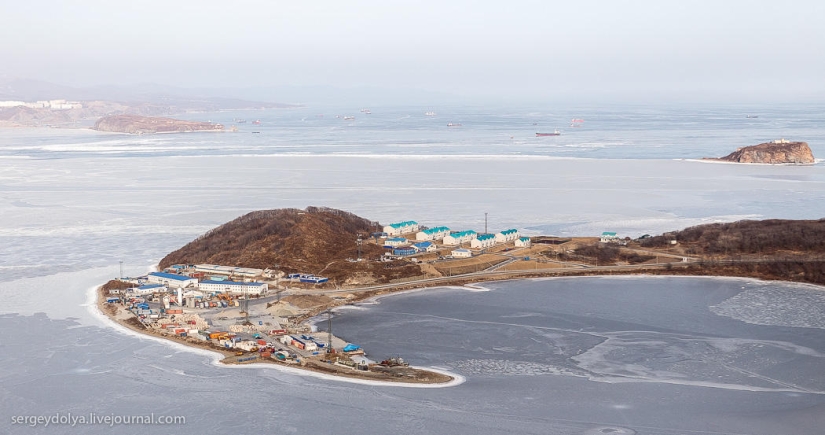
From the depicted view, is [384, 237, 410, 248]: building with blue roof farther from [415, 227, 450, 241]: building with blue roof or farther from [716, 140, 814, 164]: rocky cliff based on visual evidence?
[716, 140, 814, 164]: rocky cliff

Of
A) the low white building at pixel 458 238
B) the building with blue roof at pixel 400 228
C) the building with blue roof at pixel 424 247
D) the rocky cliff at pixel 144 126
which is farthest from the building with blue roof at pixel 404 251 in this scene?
the rocky cliff at pixel 144 126

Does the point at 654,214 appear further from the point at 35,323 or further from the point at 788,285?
the point at 35,323

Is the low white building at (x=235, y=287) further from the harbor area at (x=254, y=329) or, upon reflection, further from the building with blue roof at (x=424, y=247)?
the building with blue roof at (x=424, y=247)

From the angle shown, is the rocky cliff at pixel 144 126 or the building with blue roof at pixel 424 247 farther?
the rocky cliff at pixel 144 126

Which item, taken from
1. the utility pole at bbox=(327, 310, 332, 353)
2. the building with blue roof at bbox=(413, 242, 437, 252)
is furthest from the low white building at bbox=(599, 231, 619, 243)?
the utility pole at bbox=(327, 310, 332, 353)

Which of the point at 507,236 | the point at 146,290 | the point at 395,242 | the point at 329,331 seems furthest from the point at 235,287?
the point at 507,236

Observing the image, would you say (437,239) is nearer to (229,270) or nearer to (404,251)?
(404,251)


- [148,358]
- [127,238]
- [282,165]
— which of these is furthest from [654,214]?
[282,165]
